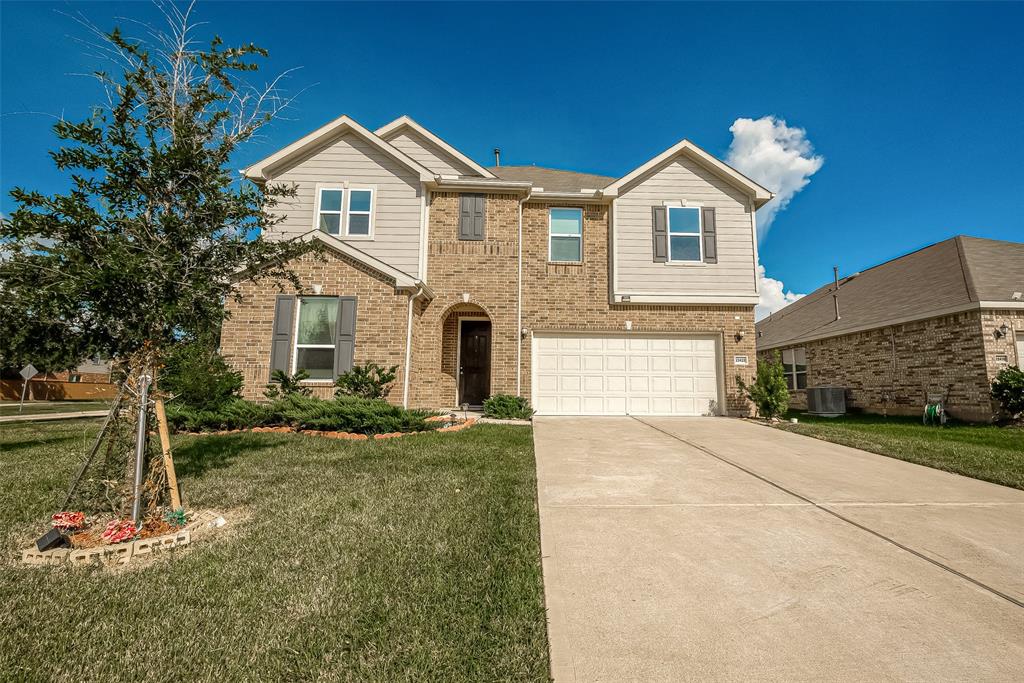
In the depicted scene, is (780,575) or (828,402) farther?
(828,402)

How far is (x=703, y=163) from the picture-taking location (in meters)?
12.2

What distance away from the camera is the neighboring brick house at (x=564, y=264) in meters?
11.2

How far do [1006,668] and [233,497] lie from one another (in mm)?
5460

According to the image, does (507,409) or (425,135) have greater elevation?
(425,135)

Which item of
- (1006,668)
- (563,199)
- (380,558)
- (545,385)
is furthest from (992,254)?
(380,558)

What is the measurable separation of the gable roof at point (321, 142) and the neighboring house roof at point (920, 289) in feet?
46.6

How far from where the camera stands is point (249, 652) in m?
2.01

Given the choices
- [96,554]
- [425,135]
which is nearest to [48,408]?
[425,135]

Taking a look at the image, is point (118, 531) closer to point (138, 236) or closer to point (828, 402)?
point (138, 236)

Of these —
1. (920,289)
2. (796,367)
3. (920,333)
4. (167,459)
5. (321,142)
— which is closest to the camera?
(167,459)

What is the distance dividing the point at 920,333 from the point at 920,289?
1.94m

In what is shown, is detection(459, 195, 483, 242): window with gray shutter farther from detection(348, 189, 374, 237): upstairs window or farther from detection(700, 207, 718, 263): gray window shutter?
detection(700, 207, 718, 263): gray window shutter

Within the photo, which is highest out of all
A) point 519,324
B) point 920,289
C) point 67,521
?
point 920,289

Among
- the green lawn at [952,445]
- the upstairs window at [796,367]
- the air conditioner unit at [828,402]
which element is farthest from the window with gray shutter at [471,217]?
the upstairs window at [796,367]
